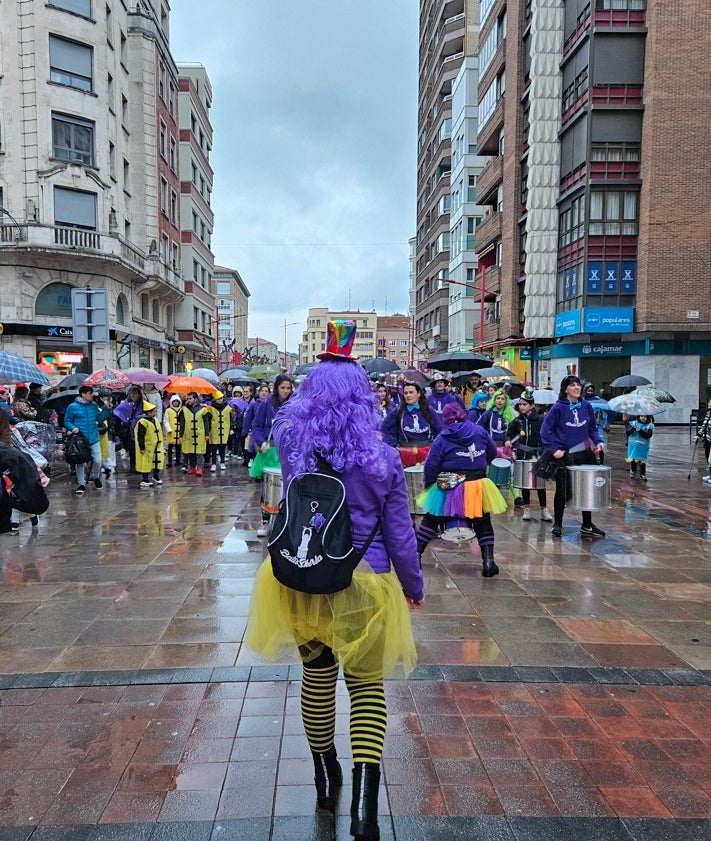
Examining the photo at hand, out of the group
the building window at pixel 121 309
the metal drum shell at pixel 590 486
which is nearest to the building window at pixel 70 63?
the building window at pixel 121 309

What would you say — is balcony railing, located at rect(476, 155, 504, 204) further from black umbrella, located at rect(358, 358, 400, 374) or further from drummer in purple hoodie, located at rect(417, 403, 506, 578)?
drummer in purple hoodie, located at rect(417, 403, 506, 578)

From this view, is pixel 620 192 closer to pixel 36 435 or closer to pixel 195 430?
pixel 195 430

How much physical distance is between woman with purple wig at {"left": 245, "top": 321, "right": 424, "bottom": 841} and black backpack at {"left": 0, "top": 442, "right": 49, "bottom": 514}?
2702 millimetres

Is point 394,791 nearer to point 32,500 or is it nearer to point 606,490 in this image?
point 32,500

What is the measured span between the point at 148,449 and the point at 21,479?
23.7 ft

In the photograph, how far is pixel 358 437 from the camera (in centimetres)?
250

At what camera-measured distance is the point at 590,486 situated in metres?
7.27

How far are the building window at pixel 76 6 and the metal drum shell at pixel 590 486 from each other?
99.5 feet

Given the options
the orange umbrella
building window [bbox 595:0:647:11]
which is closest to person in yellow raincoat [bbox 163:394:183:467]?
the orange umbrella

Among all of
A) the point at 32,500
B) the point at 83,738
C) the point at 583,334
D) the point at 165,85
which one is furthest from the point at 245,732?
the point at 165,85

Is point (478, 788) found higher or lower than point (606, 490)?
lower

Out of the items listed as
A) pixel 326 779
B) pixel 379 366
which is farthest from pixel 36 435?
pixel 379 366

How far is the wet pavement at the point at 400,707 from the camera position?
2.67 metres

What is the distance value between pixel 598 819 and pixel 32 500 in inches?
157
